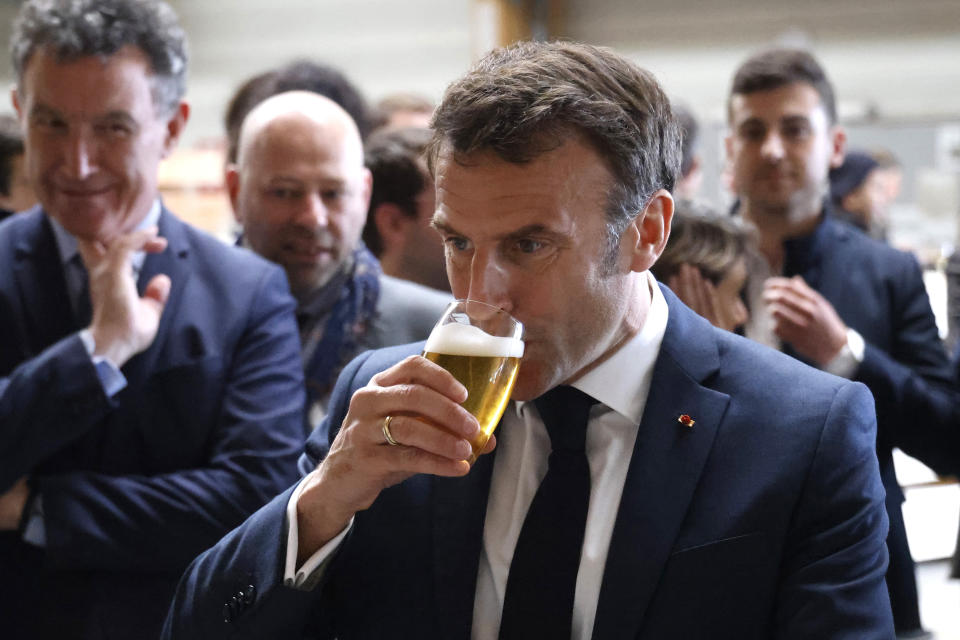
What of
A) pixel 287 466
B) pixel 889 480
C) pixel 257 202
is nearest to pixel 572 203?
pixel 287 466

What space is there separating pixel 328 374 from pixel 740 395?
4.33 ft

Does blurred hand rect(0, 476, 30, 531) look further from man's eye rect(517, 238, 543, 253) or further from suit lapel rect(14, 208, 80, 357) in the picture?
man's eye rect(517, 238, 543, 253)

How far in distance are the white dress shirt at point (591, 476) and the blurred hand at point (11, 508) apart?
2.65ft

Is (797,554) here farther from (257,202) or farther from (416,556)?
(257,202)

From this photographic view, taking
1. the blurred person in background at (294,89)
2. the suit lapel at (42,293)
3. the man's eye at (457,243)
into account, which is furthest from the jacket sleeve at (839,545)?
the blurred person in background at (294,89)

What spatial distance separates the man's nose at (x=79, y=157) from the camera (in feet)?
7.40

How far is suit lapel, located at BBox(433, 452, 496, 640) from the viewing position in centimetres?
159

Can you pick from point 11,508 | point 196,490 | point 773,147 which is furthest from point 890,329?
point 11,508

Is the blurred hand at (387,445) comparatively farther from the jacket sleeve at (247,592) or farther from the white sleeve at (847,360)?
the white sleeve at (847,360)

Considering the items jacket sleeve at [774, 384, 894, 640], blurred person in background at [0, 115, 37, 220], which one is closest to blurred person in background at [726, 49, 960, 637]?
jacket sleeve at [774, 384, 894, 640]

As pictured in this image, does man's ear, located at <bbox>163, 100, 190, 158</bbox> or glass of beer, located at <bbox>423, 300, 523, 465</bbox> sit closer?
glass of beer, located at <bbox>423, 300, 523, 465</bbox>

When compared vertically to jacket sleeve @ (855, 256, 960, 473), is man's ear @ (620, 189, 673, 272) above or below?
above

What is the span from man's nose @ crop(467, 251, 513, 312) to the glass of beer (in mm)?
108

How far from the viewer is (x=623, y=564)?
153cm
